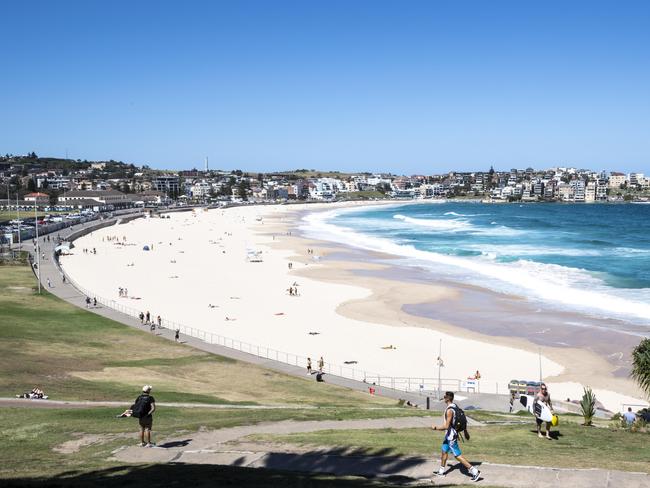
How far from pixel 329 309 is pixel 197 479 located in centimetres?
2972

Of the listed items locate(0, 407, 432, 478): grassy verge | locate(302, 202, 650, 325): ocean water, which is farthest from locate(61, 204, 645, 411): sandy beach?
locate(0, 407, 432, 478): grassy verge

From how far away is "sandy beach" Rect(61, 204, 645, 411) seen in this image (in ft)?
86.1

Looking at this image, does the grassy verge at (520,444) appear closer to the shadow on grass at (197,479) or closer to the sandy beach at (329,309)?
the shadow on grass at (197,479)

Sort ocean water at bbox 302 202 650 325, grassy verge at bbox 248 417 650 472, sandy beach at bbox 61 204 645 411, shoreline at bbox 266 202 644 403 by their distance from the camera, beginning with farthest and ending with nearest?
1. ocean water at bbox 302 202 650 325
2. sandy beach at bbox 61 204 645 411
3. shoreline at bbox 266 202 644 403
4. grassy verge at bbox 248 417 650 472

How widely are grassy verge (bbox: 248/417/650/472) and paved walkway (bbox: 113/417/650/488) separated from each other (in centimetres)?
38

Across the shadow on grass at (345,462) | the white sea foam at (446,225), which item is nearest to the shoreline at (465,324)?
the shadow on grass at (345,462)

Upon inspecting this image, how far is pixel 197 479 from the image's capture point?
8977 millimetres

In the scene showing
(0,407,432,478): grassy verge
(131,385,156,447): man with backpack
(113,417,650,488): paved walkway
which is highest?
(131,385,156,447): man with backpack

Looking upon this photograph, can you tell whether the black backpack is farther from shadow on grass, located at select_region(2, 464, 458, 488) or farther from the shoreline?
the shoreline

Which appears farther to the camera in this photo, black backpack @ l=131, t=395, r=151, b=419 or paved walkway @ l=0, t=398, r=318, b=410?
paved walkway @ l=0, t=398, r=318, b=410

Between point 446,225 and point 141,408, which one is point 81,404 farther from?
point 446,225

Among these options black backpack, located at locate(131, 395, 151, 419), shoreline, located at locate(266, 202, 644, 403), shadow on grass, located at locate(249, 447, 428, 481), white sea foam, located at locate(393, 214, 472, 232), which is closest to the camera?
shadow on grass, located at locate(249, 447, 428, 481)

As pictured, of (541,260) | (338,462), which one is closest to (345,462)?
(338,462)

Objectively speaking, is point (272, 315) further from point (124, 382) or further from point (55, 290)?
point (124, 382)
